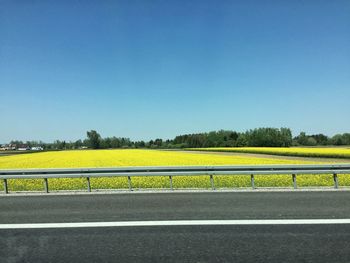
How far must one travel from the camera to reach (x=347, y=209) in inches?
267

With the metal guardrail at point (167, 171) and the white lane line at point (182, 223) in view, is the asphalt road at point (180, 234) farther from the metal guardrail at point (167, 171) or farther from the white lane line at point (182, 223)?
the metal guardrail at point (167, 171)

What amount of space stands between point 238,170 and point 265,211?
143 inches

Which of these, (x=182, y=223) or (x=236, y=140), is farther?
(x=236, y=140)

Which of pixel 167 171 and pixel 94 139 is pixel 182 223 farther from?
pixel 94 139

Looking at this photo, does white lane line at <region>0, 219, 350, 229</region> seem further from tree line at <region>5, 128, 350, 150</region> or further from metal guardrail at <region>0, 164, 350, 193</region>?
tree line at <region>5, 128, 350, 150</region>

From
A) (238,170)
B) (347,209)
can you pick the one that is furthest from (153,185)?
(347,209)

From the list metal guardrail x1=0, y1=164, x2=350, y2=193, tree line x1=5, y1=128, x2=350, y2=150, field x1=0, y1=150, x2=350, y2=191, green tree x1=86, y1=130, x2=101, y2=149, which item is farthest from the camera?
green tree x1=86, y1=130, x2=101, y2=149

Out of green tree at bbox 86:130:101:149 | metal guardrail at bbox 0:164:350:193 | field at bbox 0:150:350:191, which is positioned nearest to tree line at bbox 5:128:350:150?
green tree at bbox 86:130:101:149

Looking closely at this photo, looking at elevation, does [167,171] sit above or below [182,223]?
above

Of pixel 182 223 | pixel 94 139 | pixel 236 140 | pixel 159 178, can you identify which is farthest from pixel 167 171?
pixel 94 139

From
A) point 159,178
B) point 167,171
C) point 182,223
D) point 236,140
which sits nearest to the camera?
point 182,223

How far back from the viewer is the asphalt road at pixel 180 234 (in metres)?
4.24

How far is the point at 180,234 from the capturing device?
5.16 metres

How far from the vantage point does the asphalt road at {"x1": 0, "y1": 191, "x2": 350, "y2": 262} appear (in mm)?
4242
